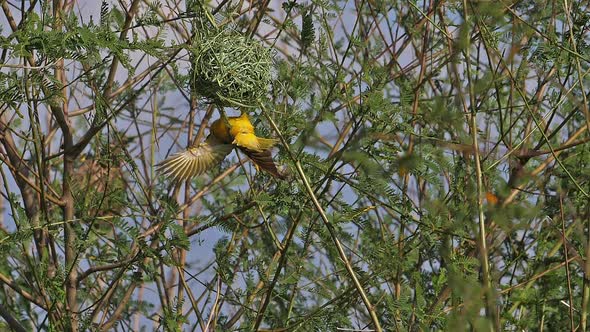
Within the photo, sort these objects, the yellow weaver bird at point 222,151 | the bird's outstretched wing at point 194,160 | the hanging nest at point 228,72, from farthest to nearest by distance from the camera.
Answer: the bird's outstretched wing at point 194,160
the yellow weaver bird at point 222,151
the hanging nest at point 228,72

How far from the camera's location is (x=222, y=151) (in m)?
3.28

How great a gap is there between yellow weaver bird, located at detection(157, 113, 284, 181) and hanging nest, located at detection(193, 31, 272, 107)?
40 cm

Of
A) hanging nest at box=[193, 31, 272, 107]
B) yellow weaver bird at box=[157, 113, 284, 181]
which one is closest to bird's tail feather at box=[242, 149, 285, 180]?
yellow weaver bird at box=[157, 113, 284, 181]

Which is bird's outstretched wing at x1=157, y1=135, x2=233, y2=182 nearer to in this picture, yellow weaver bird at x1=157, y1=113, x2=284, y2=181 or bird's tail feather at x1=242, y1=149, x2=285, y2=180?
yellow weaver bird at x1=157, y1=113, x2=284, y2=181

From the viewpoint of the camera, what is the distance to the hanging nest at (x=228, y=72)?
8.32ft

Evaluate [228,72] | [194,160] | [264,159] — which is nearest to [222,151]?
[194,160]

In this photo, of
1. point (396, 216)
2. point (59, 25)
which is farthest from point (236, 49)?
point (396, 216)

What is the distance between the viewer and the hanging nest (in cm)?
254

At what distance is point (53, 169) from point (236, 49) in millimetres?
2461

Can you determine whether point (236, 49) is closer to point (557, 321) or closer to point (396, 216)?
point (396, 216)

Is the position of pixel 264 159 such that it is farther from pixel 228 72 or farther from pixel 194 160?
pixel 228 72

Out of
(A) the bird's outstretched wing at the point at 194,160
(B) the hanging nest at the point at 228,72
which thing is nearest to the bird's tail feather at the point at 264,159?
(A) the bird's outstretched wing at the point at 194,160

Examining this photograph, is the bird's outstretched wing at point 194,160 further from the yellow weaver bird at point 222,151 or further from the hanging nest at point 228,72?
the hanging nest at point 228,72

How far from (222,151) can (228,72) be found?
0.78m
